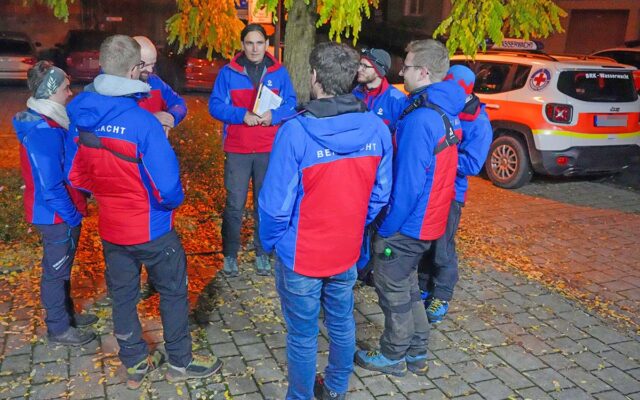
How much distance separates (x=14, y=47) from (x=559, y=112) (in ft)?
49.1

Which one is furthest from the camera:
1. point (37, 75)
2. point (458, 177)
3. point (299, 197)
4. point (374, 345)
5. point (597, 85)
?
point (597, 85)

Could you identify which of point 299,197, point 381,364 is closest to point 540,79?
point 381,364

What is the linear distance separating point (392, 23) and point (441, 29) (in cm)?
2308

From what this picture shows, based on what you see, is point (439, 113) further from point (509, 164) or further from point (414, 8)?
point (414, 8)

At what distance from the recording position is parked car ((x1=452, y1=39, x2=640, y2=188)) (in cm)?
820

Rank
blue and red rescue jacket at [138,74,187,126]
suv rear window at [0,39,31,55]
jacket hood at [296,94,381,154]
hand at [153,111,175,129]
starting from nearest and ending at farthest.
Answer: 1. jacket hood at [296,94,381,154]
2. hand at [153,111,175,129]
3. blue and red rescue jacket at [138,74,187,126]
4. suv rear window at [0,39,31,55]

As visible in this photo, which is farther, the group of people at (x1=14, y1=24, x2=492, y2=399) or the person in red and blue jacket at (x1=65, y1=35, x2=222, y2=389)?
the person in red and blue jacket at (x1=65, y1=35, x2=222, y2=389)

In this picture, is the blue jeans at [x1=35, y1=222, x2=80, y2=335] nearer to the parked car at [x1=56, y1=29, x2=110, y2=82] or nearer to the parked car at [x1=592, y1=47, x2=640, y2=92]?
the parked car at [x1=592, y1=47, x2=640, y2=92]

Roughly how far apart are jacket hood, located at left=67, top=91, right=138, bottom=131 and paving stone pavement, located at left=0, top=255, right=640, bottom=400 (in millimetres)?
1610

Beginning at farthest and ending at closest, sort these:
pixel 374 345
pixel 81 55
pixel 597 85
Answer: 1. pixel 81 55
2. pixel 597 85
3. pixel 374 345

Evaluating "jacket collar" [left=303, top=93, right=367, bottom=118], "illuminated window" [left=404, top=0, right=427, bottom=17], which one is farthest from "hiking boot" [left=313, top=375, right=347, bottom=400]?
"illuminated window" [left=404, top=0, right=427, bottom=17]

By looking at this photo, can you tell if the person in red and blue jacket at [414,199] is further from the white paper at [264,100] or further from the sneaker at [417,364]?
the white paper at [264,100]

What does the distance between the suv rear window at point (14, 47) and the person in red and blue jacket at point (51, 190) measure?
1508cm

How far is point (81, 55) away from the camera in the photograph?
1773 centimetres
